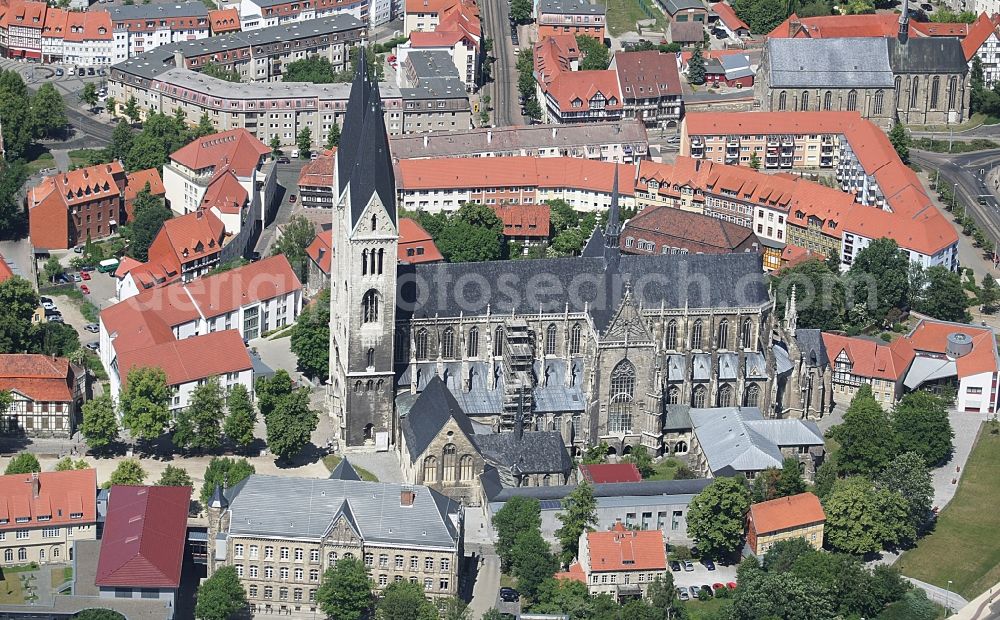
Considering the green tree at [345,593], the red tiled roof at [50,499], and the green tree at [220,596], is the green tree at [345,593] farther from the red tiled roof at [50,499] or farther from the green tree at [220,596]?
the red tiled roof at [50,499]

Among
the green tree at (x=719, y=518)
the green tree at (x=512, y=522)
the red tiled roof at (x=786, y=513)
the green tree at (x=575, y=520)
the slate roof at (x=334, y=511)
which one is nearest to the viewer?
the slate roof at (x=334, y=511)

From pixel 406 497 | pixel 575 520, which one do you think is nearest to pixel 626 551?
pixel 575 520

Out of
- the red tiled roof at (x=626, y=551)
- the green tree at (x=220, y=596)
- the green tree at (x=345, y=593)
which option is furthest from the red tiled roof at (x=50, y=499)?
the red tiled roof at (x=626, y=551)

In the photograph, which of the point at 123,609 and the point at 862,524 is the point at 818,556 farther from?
the point at 123,609

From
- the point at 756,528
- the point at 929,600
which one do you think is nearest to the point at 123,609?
the point at 756,528

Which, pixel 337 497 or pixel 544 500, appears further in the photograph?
pixel 544 500

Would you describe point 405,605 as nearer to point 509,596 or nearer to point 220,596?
point 509,596
